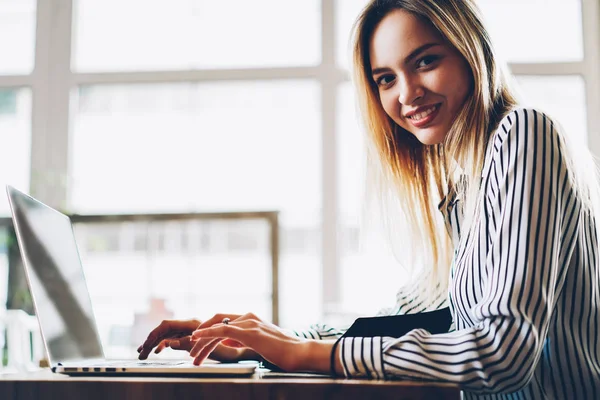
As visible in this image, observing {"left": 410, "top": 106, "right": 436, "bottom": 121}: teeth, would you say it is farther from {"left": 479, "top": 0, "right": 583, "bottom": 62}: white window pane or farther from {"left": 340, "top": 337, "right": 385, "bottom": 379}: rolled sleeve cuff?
{"left": 479, "top": 0, "right": 583, "bottom": 62}: white window pane

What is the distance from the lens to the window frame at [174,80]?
409cm

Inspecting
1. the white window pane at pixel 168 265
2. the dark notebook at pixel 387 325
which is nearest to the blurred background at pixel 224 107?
the white window pane at pixel 168 265

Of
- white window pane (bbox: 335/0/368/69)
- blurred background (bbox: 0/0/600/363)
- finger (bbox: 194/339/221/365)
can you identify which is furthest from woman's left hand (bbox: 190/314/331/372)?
white window pane (bbox: 335/0/368/69)

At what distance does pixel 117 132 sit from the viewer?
14.1 ft

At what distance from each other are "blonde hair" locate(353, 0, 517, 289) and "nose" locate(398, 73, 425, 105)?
0.07 metres

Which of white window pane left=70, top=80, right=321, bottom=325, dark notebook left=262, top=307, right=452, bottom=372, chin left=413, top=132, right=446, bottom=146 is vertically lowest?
dark notebook left=262, top=307, right=452, bottom=372

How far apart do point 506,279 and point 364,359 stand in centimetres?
19

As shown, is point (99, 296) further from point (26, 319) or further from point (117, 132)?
point (117, 132)

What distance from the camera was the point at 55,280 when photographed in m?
0.92

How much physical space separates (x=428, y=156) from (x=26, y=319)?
3077 mm

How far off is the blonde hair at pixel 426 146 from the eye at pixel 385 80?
71mm

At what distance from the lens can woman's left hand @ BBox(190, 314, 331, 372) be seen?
73 centimetres

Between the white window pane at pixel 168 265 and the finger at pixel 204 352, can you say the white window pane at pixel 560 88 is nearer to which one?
the white window pane at pixel 168 265

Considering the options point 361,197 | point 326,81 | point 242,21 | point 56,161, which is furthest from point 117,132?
point 361,197
